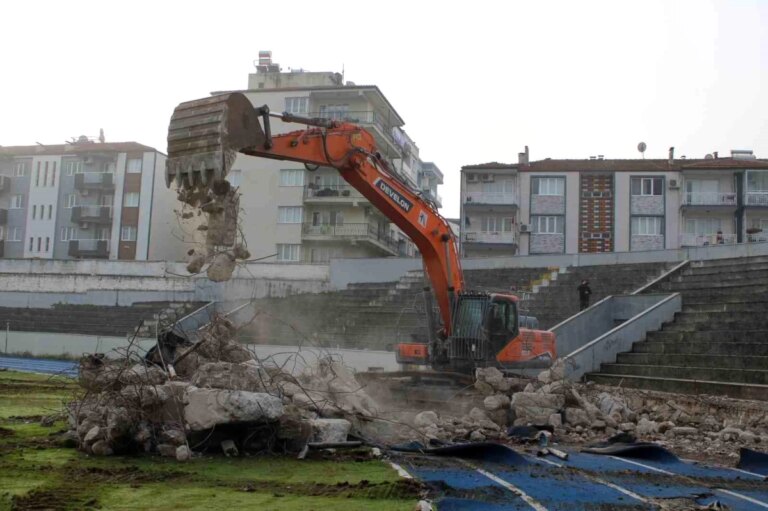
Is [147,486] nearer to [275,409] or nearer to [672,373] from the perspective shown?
[275,409]

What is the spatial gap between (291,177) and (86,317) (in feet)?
58.9

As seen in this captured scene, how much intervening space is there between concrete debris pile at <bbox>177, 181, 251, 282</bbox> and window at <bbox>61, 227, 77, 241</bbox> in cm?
4802

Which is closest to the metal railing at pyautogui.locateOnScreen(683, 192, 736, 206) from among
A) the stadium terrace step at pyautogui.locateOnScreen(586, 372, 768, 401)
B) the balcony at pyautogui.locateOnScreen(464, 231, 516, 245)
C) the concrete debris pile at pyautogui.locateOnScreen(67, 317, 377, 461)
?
the balcony at pyautogui.locateOnScreen(464, 231, 516, 245)

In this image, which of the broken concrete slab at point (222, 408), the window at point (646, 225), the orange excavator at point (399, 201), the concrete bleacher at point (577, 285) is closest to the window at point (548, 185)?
the window at point (646, 225)

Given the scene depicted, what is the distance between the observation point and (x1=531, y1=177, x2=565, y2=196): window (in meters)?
50.1

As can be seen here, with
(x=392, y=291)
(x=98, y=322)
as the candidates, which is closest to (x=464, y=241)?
(x=392, y=291)

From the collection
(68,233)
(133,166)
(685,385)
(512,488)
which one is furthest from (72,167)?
(512,488)

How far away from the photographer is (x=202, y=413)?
7.98 meters

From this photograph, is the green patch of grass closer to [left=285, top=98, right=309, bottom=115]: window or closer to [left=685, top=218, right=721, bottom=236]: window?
[left=285, top=98, right=309, bottom=115]: window

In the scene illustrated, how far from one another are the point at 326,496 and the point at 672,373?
12300 mm

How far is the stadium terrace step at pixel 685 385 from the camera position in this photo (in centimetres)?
1359

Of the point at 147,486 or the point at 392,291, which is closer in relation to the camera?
the point at 147,486

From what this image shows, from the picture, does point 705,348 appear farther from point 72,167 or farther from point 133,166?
point 72,167

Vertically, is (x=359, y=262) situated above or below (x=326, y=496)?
above
